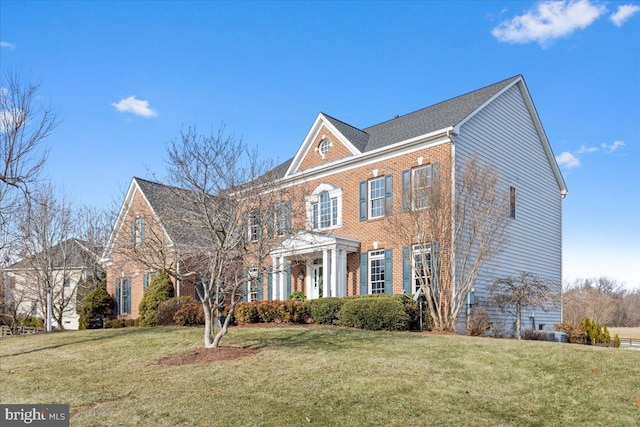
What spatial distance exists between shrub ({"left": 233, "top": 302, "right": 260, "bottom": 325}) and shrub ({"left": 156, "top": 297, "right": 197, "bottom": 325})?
9.71 ft

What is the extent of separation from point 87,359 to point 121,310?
17068 mm

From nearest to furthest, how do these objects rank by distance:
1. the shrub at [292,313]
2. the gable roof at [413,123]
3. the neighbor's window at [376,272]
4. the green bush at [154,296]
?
the shrub at [292,313]
the gable roof at [413,123]
the neighbor's window at [376,272]
the green bush at [154,296]

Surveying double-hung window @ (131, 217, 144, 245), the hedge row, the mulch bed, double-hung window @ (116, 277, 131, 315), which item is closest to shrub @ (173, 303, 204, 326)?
the hedge row

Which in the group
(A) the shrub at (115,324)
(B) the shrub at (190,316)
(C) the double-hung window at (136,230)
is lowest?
(A) the shrub at (115,324)

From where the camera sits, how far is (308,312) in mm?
19359

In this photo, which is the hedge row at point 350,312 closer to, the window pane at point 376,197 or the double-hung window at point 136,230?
the window pane at point 376,197

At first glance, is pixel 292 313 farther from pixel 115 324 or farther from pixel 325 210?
pixel 115 324

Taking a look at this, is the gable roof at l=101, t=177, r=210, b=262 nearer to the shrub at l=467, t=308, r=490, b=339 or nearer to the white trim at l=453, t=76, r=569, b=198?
the shrub at l=467, t=308, r=490, b=339

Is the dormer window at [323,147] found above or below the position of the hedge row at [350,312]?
above

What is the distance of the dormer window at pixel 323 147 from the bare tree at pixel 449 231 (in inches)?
241

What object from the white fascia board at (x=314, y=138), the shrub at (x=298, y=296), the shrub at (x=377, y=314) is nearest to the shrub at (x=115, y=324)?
the shrub at (x=298, y=296)

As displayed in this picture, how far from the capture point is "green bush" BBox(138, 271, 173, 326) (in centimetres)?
2519

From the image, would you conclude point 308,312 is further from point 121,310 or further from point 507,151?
point 121,310

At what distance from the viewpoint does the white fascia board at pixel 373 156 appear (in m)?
19.2
